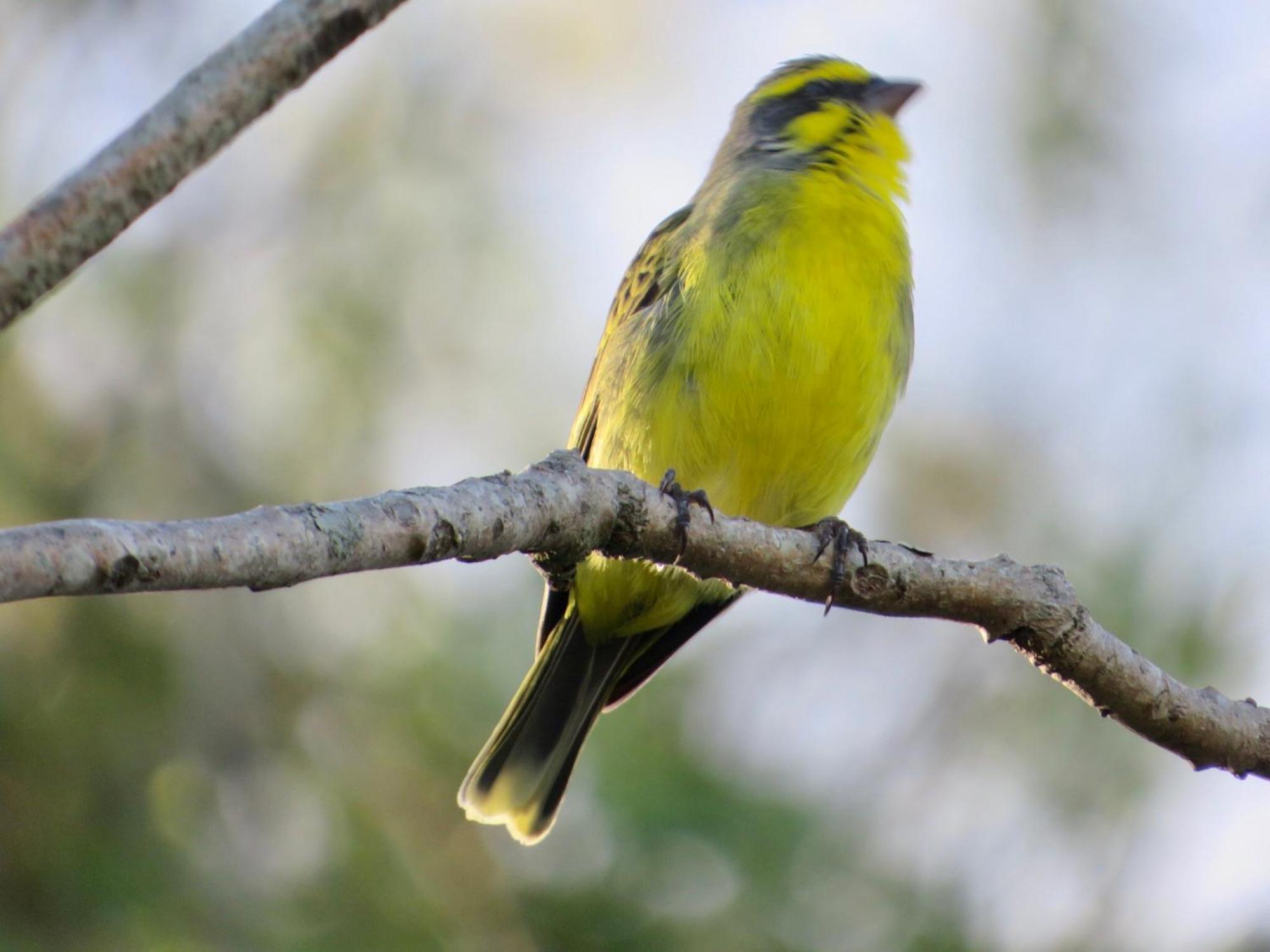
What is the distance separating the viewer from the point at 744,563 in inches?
142

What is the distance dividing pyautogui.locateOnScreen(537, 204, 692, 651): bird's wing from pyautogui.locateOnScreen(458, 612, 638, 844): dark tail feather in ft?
0.28

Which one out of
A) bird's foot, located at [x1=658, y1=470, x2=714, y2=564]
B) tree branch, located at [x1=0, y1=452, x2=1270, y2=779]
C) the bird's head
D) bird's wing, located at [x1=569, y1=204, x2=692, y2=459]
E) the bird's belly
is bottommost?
tree branch, located at [x1=0, y1=452, x2=1270, y2=779]

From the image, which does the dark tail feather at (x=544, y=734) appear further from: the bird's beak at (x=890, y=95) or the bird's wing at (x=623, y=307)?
the bird's beak at (x=890, y=95)

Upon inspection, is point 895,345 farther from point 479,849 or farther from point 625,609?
point 479,849

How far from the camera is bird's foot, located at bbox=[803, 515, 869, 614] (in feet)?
12.0

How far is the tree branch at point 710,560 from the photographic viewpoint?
2.34 metres

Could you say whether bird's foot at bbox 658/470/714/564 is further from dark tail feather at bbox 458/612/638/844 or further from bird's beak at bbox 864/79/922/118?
bird's beak at bbox 864/79/922/118

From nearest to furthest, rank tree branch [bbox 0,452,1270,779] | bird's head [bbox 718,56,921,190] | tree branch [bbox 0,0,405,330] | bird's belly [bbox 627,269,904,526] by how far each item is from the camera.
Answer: tree branch [bbox 0,0,405,330] → tree branch [bbox 0,452,1270,779] → bird's belly [bbox 627,269,904,526] → bird's head [bbox 718,56,921,190]

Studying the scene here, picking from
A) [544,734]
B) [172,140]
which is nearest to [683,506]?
[172,140]

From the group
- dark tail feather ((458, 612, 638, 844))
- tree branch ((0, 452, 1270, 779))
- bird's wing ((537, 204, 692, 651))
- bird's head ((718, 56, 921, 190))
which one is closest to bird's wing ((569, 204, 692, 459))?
bird's wing ((537, 204, 692, 651))

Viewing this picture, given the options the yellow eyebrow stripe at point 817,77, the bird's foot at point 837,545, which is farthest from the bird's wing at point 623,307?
the bird's foot at point 837,545

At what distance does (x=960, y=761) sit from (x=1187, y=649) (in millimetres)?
922

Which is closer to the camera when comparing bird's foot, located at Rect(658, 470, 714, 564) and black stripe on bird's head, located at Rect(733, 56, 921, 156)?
bird's foot, located at Rect(658, 470, 714, 564)

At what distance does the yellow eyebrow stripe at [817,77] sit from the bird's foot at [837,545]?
2.65m
